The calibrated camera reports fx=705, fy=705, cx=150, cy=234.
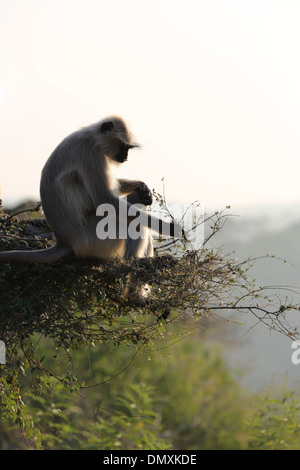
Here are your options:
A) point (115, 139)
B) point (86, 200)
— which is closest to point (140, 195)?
point (86, 200)

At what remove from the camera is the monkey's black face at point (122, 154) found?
539 cm

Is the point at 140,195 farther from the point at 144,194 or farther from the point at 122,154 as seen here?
the point at 122,154

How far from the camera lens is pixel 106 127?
537 centimetres

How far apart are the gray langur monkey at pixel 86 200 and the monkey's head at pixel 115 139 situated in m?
0.02

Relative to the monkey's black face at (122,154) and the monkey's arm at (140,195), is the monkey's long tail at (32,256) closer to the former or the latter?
the monkey's arm at (140,195)

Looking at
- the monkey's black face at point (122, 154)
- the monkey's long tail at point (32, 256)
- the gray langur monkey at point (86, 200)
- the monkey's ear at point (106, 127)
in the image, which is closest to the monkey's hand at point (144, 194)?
the gray langur monkey at point (86, 200)

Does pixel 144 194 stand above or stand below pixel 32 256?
above

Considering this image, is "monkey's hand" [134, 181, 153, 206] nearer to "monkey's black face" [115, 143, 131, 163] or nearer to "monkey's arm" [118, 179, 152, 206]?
"monkey's arm" [118, 179, 152, 206]

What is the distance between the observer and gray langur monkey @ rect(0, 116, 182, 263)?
192 inches

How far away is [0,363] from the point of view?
16.1 feet

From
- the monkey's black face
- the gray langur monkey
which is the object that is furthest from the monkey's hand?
the monkey's black face

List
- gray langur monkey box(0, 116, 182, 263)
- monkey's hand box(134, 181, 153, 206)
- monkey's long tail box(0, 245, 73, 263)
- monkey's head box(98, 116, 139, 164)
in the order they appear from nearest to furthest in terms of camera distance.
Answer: monkey's long tail box(0, 245, 73, 263) < gray langur monkey box(0, 116, 182, 263) < monkey's hand box(134, 181, 153, 206) < monkey's head box(98, 116, 139, 164)

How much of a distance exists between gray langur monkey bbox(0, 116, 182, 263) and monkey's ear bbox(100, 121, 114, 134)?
79mm

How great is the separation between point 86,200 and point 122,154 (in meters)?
0.56
